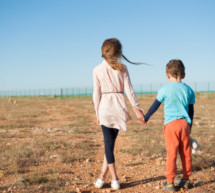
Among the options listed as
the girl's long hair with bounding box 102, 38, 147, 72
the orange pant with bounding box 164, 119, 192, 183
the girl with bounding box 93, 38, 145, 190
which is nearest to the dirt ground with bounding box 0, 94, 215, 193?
the orange pant with bounding box 164, 119, 192, 183

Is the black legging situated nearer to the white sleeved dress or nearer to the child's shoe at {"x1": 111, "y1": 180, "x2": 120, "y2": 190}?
the white sleeved dress

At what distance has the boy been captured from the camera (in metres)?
3.11

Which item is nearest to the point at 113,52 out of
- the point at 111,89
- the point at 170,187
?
the point at 111,89

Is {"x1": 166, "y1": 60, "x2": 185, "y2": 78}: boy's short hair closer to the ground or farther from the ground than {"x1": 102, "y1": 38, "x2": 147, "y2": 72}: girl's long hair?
closer to the ground

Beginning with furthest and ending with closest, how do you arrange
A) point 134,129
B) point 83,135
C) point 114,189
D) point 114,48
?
point 134,129 < point 83,135 < point 114,189 < point 114,48

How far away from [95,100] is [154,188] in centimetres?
146

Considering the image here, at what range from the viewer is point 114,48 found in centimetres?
312

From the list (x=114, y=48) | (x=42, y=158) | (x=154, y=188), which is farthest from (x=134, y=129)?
(x=114, y=48)

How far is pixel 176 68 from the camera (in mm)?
3209

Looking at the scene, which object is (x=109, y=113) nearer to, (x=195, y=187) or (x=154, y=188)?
(x=154, y=188)

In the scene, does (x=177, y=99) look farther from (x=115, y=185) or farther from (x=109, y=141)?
(x=115, y=185)

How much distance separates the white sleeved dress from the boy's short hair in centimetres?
55

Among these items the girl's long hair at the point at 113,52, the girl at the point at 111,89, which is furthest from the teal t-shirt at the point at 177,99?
the girl's long hair at the point at 113,52

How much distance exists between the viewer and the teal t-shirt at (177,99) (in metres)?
3.14
